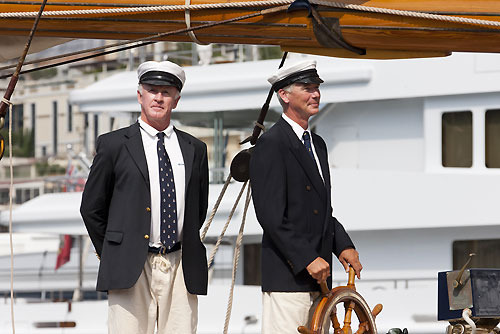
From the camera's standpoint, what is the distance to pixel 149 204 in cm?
457

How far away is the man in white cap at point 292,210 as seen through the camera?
15.2 feet

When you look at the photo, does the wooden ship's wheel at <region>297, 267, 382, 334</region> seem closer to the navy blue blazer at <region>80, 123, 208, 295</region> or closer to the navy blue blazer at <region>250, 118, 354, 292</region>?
the navy blue blazer at <region>250, 118, 354, 292</region>

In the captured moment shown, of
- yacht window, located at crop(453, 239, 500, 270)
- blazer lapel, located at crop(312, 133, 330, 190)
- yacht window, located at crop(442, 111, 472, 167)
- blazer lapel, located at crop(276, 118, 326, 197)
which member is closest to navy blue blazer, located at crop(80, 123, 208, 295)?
blazer lapel, located at crop(276, 118, 326, 197)

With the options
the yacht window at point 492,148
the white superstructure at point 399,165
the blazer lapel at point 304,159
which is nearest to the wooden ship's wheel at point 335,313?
the blazer lapel at point 304,159

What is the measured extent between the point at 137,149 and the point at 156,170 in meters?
0.11

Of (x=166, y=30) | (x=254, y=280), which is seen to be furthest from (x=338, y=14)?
(x=254, y=280)

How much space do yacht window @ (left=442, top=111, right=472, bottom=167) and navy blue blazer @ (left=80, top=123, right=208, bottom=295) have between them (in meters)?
6.52

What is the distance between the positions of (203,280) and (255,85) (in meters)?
6.90

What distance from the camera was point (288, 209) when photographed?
185 inches

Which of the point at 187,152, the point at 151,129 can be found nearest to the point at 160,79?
the point at 151,129

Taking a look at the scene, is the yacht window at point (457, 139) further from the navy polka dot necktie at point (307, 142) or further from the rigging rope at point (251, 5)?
the rigging rope at point (251, 5)

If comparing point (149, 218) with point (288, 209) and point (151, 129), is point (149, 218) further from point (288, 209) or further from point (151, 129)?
point (288, 209)

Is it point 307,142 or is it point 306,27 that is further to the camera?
point 307,142

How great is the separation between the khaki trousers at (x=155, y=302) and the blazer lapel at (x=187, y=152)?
0.33 metres
